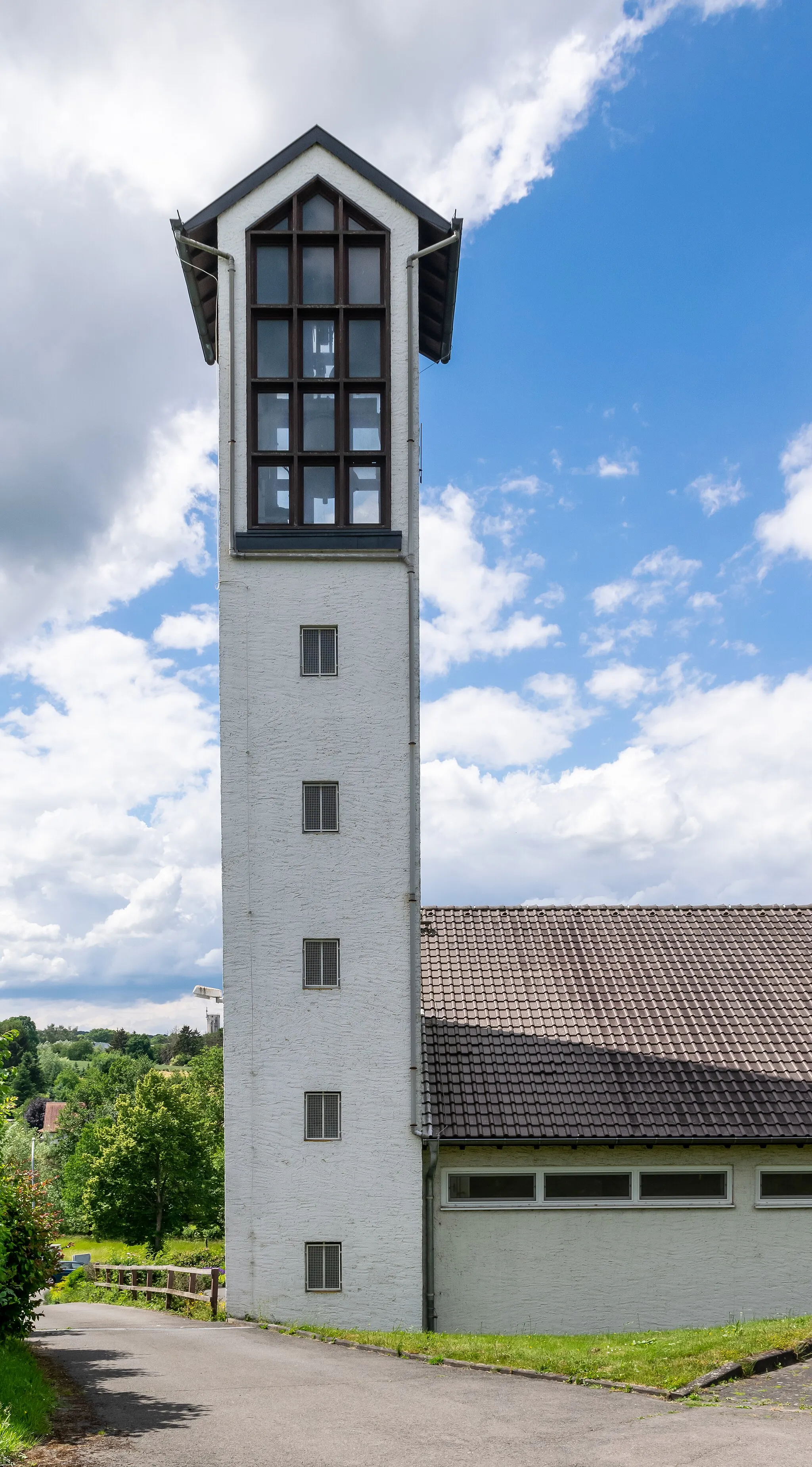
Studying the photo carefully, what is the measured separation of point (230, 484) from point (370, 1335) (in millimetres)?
13422

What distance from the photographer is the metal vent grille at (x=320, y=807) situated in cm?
1822

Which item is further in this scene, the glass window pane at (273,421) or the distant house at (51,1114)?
the distant house at (51,1114)

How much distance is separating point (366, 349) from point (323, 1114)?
1282 cm

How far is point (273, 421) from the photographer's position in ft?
62.7

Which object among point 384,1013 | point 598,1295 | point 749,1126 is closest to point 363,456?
point 384,1013

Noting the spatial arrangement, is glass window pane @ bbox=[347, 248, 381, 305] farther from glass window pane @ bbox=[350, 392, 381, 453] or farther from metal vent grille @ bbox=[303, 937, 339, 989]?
metal vent grille @ bbox=[303, 937, 339, 989]

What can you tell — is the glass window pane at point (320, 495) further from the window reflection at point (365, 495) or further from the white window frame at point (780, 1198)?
the white window frame at point (780, 1198)

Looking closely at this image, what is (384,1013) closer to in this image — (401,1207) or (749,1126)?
(401,1207)

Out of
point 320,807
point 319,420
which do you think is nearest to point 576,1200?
point 320,807

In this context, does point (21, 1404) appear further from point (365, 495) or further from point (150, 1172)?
point (150, 1172)

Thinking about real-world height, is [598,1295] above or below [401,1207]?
below

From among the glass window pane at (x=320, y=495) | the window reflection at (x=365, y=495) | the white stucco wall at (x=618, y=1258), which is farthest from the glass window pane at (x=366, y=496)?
the white stucco wall at (x=618, y=1258)

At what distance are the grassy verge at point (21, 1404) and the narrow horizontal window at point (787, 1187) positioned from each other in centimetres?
1124

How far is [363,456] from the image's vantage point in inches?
749
